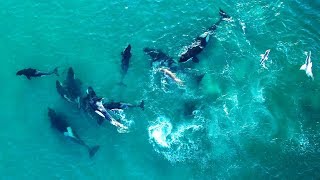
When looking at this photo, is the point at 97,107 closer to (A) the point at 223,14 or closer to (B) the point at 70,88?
(B) the point at 70,88

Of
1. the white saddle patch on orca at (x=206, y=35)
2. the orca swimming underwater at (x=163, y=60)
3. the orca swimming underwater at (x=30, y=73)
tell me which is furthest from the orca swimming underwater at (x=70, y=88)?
the white saddle patch on orca at (x=206, y=35)

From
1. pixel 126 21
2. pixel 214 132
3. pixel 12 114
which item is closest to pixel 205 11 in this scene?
pixel 126 21

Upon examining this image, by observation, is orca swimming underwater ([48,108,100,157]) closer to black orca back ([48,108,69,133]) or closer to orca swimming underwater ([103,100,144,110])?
black orca back ([48,108,69,133])

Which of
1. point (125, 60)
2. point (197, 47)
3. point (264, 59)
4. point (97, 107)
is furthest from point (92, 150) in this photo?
point (264, 59)

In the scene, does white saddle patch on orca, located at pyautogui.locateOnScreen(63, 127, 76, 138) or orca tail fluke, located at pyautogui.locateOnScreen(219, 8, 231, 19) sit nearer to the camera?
white saddle patch on orca, located at pyautogui.locateOnScreen(63, 127, 76, 138)

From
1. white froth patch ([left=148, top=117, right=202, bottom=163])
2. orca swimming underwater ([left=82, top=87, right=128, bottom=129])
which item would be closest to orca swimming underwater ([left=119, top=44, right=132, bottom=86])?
orca swimming underwater ([left=82, top=87, right=128, bottom=129])

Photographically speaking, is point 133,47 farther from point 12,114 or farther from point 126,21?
point 12,114
